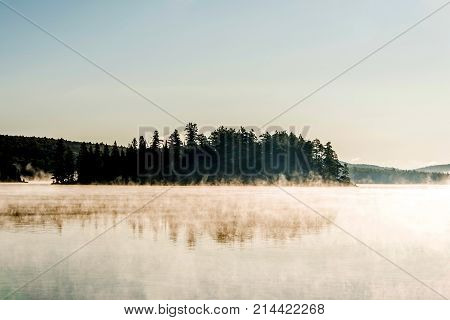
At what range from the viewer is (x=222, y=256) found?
18156mm

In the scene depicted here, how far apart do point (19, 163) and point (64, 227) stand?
109 metres

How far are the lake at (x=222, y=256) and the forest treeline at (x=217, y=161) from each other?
5210 centimetres

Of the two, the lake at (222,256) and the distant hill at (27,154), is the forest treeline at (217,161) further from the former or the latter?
the lake at (222,256)

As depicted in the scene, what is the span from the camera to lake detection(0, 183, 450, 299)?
576 inches

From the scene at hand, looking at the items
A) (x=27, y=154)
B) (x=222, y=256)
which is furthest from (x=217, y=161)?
(x=222, y=256)

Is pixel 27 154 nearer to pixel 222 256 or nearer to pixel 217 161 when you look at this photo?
pixel 217 161

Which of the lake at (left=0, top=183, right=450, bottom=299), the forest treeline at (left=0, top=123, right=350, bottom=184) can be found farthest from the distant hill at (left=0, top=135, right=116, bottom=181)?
the lake at (left=0, top=183, right=450, bottom=299)

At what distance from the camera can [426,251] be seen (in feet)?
65.6

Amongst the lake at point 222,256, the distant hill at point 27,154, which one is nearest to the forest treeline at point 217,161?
the distant hill at point 27,154

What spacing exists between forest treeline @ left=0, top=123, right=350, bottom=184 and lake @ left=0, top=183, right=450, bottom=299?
52.1 metres

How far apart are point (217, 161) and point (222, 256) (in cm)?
6871

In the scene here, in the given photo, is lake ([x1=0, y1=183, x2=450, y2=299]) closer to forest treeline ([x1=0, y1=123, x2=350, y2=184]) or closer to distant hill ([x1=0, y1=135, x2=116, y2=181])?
forest treeline ([x1=0, y1=123, x2=350, y2=184])

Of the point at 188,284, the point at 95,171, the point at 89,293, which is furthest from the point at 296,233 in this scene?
the point at 95,171
